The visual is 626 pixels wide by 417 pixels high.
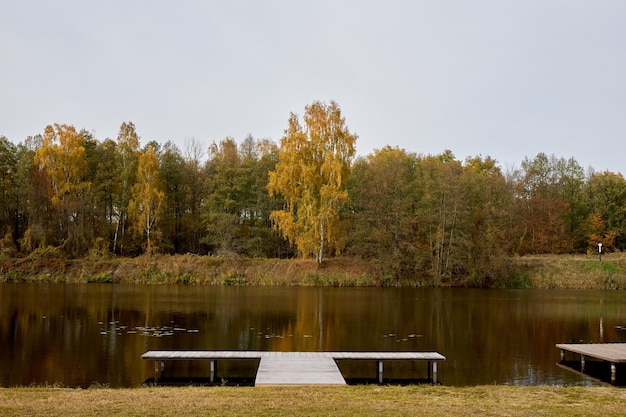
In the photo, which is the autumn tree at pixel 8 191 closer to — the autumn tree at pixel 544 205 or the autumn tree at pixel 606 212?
the autumn tree at pixel 544 205

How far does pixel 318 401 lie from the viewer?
376 inches

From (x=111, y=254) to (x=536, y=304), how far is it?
3532 cm

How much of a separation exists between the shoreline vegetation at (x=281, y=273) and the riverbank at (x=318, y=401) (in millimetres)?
33311

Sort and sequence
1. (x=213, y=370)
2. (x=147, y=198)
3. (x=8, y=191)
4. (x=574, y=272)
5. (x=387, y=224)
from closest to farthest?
1. (x=213, y=370)
2. (x=574, y=272)
3. (x=387, y=224)
4. (x=147, y=198)
5. (x=8, y=191)

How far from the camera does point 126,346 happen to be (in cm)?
1716

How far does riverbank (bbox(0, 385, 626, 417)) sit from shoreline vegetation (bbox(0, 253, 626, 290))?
33.3 meters

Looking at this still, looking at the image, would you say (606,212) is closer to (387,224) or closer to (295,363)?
(387,224)

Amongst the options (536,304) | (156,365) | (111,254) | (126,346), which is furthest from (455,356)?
(111,254)

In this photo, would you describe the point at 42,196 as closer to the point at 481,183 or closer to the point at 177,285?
the point at 177,285

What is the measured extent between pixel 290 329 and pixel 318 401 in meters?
11.7

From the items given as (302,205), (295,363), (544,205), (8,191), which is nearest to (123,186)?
(8,191)

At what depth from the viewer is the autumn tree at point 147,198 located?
51.0m

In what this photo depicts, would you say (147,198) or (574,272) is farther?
(147,198)

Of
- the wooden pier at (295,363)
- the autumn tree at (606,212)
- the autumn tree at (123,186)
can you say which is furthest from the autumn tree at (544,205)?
the wooden pier at (295,363)
